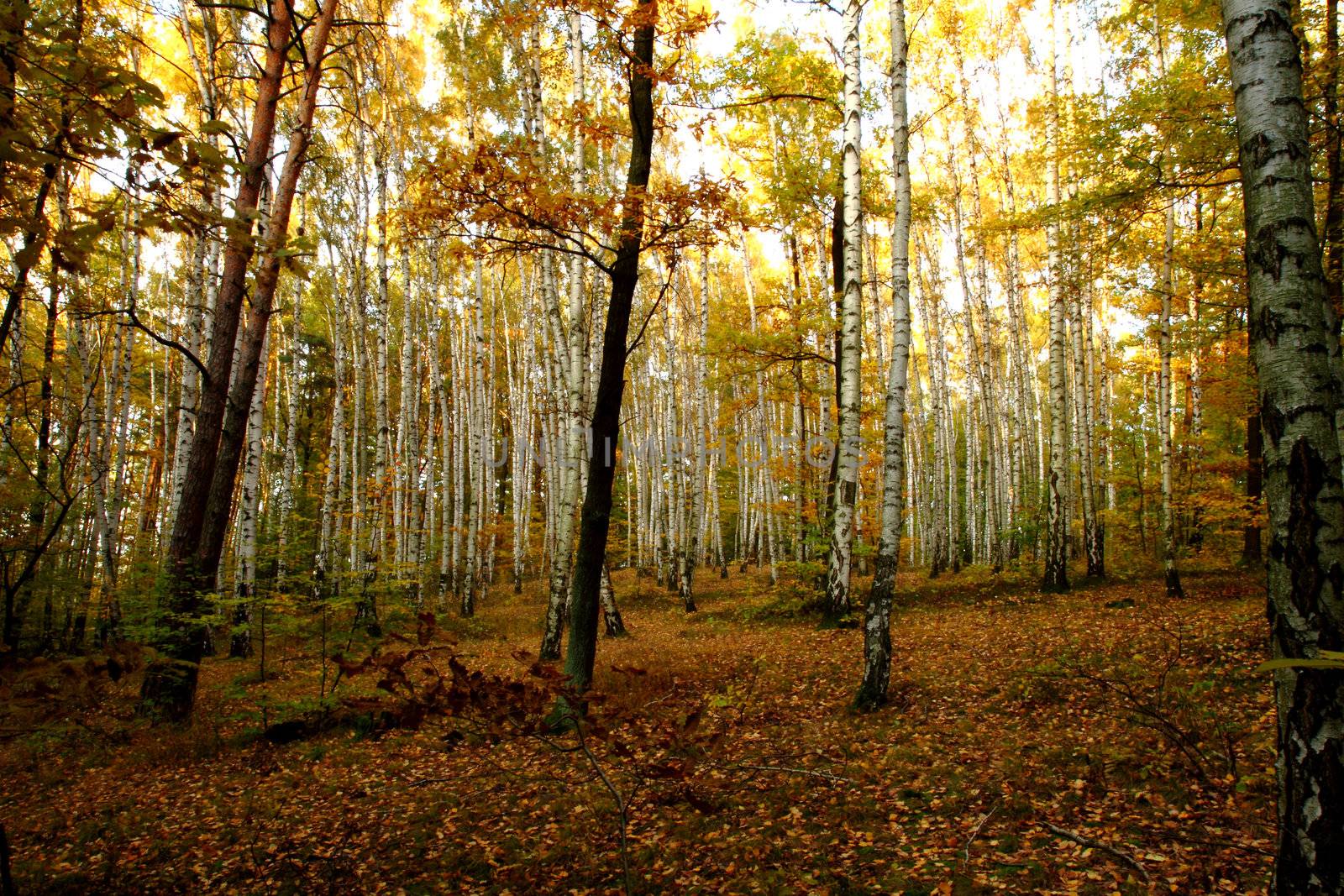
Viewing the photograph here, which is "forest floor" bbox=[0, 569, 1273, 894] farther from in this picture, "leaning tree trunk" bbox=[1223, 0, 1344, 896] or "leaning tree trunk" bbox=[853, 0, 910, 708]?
"leaning tree trunk" bbox=[1223, 0, 1344, 896]

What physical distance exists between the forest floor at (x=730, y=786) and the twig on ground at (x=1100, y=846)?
0.02 m

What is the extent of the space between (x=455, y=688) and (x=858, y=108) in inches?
276

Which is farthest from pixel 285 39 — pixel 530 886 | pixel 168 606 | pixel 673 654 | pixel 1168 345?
pixel 1168 345

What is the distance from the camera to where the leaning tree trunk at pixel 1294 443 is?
75.7 inches

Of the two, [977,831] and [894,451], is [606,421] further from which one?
[977,831]

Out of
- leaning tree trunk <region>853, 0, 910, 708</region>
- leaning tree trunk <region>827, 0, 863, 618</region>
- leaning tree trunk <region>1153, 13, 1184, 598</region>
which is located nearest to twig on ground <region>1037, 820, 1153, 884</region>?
leaning tree trunk <region>853, 0, 910, 708</region>

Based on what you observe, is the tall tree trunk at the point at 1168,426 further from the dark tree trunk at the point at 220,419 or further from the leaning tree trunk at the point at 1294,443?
the dark tree trunk at the point at 220,419

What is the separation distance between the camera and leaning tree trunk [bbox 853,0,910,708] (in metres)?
5.73

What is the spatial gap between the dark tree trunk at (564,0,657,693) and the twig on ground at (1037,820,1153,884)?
3.39 meters

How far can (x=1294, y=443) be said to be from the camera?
6.59ft

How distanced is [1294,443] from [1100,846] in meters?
2.34

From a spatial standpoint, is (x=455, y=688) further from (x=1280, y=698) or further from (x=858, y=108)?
(x=858, y=108)

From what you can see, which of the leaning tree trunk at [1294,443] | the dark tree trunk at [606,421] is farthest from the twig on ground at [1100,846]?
the dark tree trunk at [606,421]

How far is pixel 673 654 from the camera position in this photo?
8.86 metres
